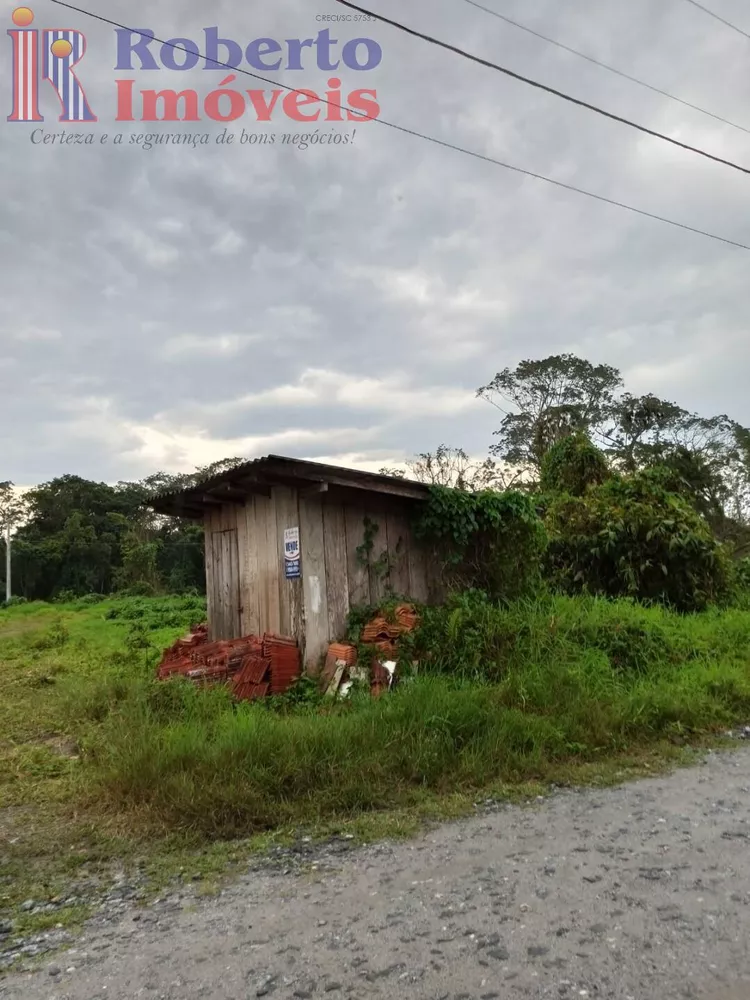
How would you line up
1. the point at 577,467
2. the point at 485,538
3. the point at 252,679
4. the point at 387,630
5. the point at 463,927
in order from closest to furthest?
the point at 463,927 → the point at 252,679 → the point at 387,630 → the point at 485,538 → the point at 577,467

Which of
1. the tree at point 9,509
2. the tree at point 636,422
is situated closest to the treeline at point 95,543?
the tree at point 9,509

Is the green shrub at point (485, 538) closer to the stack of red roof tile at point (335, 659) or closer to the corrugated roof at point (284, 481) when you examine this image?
the corrugated roof at point (284, 481)

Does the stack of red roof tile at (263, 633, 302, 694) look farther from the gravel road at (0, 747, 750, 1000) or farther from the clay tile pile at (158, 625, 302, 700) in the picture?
the gravel road at (0, 747, 750, 1000)

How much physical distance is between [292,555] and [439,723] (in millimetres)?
2852

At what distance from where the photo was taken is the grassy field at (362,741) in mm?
3912

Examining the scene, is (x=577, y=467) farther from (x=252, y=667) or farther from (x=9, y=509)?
(x=9, y=509)

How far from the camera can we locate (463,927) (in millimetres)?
2730

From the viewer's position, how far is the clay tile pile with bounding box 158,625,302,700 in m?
6.63

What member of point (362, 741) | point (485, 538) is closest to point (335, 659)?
point (362, 741)

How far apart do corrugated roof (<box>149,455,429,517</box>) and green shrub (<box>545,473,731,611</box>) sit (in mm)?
4034

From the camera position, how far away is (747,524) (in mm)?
26375

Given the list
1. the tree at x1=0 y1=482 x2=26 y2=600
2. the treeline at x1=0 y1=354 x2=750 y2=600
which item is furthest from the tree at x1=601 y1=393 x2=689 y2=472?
the tree at x1=0 y1=482 x2=26 y2=600

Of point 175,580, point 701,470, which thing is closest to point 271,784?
point 701,470

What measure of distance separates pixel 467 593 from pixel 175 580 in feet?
93.8
